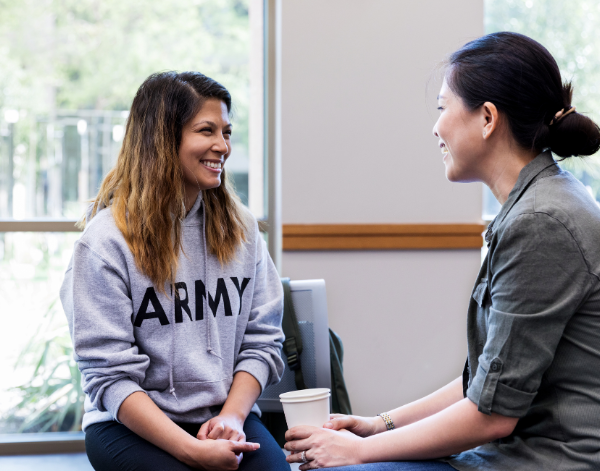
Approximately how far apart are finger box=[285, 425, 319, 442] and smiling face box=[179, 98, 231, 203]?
2.21 feet

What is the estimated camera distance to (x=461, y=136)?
1.17m

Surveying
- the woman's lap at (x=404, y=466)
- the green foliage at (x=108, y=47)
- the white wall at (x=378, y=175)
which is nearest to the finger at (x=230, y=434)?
the woman's lap at (x=404, y=466)

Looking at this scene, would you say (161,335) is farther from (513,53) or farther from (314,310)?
(513,53)

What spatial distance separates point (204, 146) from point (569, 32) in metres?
2.34

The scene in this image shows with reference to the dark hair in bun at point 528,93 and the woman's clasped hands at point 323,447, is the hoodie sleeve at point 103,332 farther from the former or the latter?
the dark hair in bun at point 528,93

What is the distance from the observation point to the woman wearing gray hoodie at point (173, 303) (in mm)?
1298

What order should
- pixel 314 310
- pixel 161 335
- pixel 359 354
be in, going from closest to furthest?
1. pixel 161 335
2. pixel 314 310
3. pixel 359 354

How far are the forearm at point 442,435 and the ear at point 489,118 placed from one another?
52 centimetres

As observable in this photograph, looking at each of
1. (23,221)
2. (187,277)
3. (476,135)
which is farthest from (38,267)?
(476,135)

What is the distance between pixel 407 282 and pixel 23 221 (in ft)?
5.59

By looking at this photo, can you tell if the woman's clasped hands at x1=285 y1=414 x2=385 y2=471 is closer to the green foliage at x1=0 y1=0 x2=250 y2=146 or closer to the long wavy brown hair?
the long wavy brown hair

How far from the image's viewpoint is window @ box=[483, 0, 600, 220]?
2.87 meters

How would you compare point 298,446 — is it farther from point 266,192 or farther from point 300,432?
point 266,192

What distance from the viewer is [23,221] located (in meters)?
2.49
